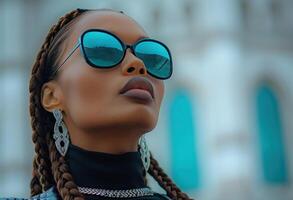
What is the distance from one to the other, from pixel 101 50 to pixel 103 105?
0.10 m

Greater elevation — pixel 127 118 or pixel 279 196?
pixel 127 118

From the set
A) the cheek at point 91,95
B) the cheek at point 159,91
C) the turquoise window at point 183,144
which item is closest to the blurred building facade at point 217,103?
the turquoise window at point 183,144

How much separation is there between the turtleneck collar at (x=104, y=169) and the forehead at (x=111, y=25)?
223 mm

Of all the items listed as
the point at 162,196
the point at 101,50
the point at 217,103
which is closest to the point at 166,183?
the point at 162,196

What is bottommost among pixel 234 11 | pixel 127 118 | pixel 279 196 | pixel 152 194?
pixel 279 196

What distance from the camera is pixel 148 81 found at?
1327 mm

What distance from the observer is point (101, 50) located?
4.26 feet

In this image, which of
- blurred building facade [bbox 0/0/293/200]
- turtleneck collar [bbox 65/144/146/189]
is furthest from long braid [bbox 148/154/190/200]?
blurred building facade [bbox 0/0/293/200]

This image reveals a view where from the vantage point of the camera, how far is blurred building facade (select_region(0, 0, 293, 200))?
11.5 m

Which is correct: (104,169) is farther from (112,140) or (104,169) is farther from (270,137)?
(270,137)

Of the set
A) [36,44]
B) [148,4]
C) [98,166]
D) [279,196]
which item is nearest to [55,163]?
[98,166]

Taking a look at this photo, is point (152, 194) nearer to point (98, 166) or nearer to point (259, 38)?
point (98, 166)

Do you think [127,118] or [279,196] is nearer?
[127,118]

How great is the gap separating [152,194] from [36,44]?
499 inches
